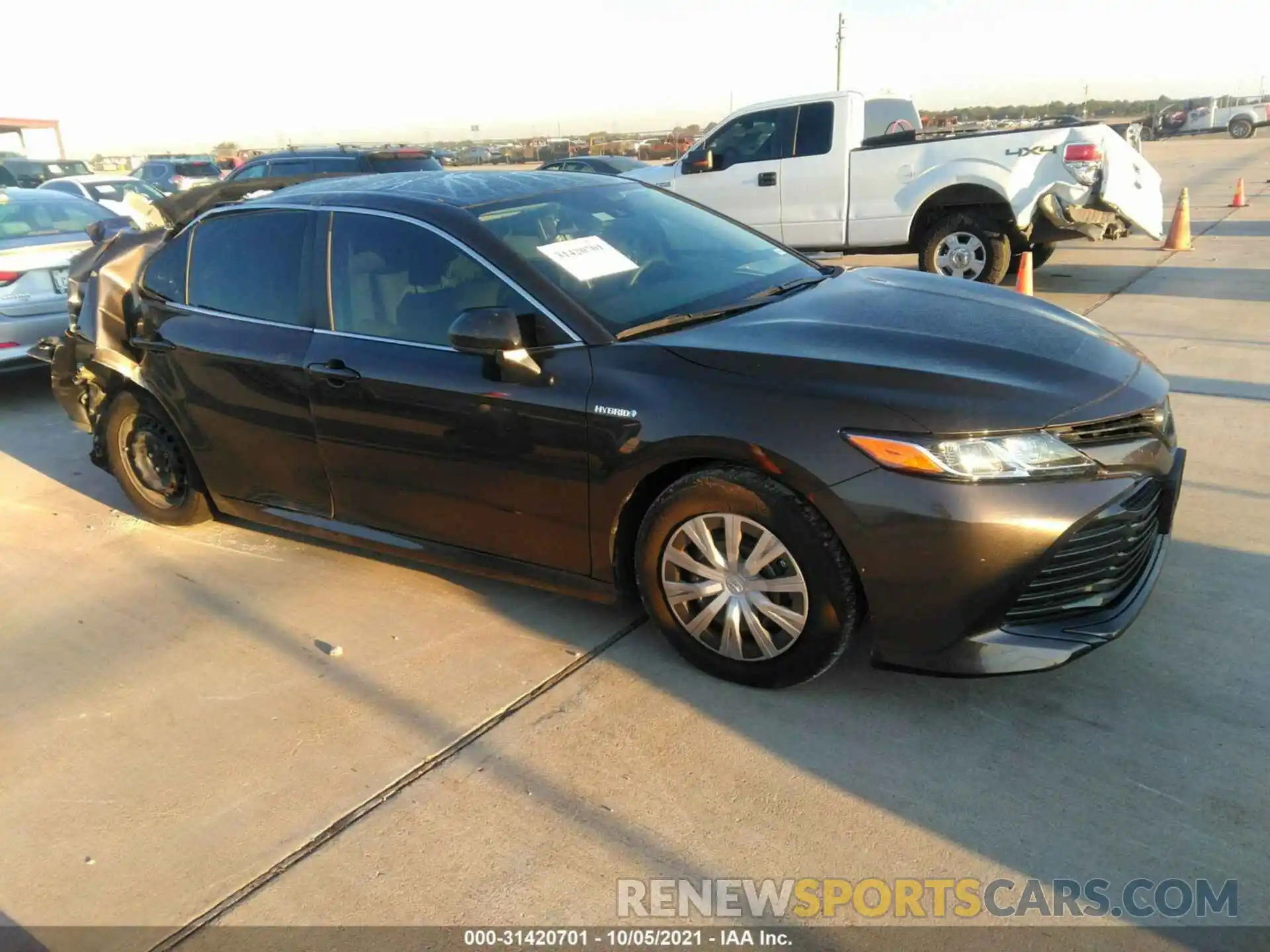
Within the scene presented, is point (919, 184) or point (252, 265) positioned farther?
point (919, 184)

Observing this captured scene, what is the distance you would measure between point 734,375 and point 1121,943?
1.79 meters

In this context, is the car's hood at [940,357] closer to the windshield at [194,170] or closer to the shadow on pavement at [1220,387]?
the shadow on pavement at [1220,387]

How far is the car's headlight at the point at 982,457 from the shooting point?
2707mm

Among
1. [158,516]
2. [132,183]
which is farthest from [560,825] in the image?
[132,183]

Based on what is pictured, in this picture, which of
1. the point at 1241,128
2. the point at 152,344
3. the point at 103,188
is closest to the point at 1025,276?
the point at 152,344

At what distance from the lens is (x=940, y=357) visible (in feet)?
9.84

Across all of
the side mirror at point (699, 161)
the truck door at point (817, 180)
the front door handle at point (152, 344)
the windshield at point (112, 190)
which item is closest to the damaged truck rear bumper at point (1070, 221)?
the truck door at point (817, 180)

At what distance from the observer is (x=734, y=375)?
301 cm

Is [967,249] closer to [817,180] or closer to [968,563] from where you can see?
[817,180]

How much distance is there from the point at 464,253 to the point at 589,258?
0.46m

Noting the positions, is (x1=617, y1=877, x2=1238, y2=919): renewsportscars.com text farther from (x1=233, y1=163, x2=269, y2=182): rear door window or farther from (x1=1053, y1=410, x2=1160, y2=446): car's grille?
(x1=233, y1=163, x2=269, y2=182): rear door window

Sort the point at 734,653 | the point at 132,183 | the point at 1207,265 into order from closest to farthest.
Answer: the point at 734,653 < the point at 1207,265 < the point at 132,183

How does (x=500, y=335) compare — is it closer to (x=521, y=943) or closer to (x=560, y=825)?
(x=560, y=825)

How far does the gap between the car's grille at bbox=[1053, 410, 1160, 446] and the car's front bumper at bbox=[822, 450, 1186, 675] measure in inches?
4.8
